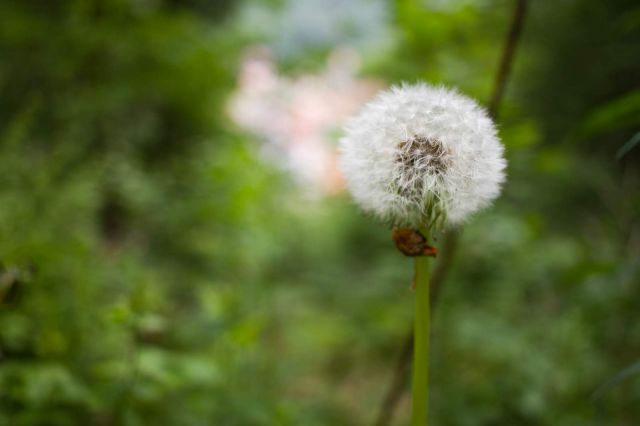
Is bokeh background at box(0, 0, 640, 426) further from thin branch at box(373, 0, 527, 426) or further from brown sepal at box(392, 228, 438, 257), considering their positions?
brown sepal at box(392, 228, 438, 257)

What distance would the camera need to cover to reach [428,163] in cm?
69

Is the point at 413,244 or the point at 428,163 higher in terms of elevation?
the point at 428,163

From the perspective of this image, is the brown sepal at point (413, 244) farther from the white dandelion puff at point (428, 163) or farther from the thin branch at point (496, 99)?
the thin branch at point (496, 99)

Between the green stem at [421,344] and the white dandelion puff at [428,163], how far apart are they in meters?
0.07

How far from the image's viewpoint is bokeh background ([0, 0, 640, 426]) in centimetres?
139

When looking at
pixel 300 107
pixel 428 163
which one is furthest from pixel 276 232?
pixel 428 163

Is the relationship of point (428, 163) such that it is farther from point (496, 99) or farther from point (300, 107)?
point (300, 107)

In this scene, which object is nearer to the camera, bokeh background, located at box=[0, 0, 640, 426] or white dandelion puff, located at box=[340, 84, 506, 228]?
white dandelion puff, located at box=[340, 84, 506, 228]

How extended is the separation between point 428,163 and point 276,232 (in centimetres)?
183

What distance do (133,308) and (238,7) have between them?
3532 mm

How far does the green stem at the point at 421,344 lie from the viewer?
626 mm

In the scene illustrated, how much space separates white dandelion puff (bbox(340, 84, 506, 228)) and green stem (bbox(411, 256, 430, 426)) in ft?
0.24

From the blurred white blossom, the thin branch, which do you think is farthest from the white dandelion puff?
the blurred white blossom

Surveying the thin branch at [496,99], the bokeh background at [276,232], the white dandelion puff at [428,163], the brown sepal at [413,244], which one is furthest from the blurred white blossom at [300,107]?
the brown sepal at [413,244]
